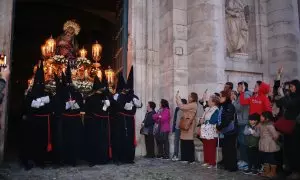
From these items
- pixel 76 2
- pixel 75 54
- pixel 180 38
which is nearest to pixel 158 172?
pixel 180 38

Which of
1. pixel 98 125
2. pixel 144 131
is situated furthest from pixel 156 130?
pixel 98 125

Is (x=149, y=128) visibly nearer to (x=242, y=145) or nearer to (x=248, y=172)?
(x=242, y=145)

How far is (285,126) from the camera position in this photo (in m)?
5.82

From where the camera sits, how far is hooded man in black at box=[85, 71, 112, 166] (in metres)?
7.93

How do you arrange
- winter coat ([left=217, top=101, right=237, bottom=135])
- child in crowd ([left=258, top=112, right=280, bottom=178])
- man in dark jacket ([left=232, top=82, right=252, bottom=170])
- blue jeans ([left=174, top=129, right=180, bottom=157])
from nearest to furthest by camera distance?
child in crowd ([left=258, top=112, right=280, bottom=178])
winter coat ([left=217, top=101, right=237, bottom=135])
man in dark jacket ([left=232, top=82, right=252, bottom=170])
blue jeans ([left=174, top=129, right=180, bottom=157])

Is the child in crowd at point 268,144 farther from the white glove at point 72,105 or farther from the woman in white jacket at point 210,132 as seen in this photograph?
the white glove at point 72,105

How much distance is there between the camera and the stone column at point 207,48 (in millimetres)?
9188

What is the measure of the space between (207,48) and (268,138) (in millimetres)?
3710

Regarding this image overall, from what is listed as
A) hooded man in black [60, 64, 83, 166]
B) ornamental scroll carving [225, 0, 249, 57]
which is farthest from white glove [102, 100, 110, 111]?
ornamental scroll carving [225, 0, 249, 57]

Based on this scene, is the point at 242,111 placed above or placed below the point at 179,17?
below

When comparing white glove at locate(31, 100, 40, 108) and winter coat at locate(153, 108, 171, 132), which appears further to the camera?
winter coat at locate(153, 108, 171, 132)

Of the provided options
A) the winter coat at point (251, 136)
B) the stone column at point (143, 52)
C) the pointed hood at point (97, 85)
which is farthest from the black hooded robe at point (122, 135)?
the winter coat at point (251, 136)

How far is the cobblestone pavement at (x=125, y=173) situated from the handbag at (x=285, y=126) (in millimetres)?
1078

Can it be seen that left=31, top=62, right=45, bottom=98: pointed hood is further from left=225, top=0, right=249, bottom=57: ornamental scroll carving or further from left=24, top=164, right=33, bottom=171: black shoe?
left=225, top=0, right=249, bottom=57: ornamental scroll carving
